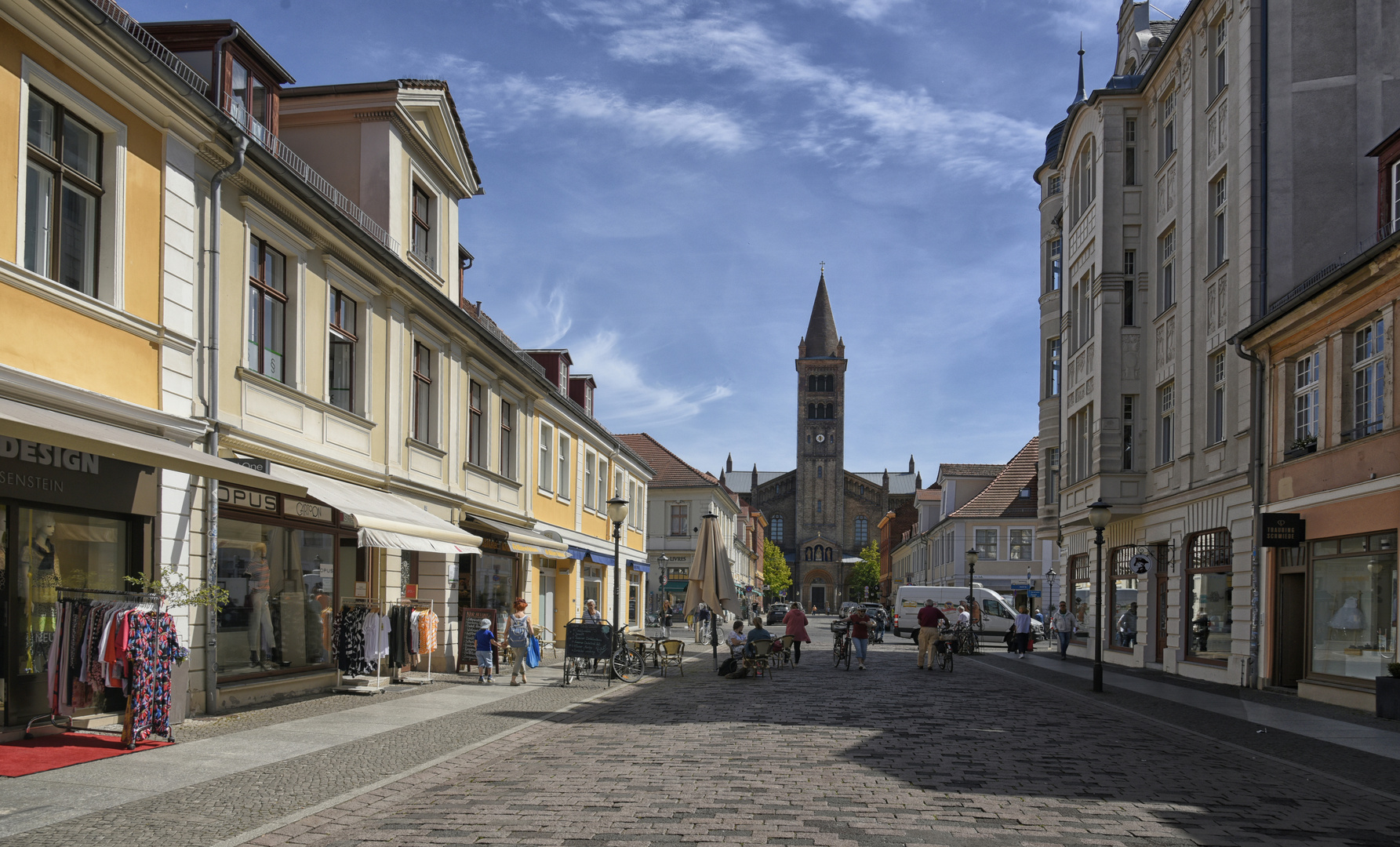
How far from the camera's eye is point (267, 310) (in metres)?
15.6

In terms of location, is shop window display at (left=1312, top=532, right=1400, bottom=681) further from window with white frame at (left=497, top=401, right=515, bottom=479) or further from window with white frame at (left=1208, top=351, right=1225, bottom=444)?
window with white frame at (left=497, top=401, right=515, bottom=479)

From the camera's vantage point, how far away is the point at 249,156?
14172 millimetres

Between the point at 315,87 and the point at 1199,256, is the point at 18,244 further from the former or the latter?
the point at 1199,256

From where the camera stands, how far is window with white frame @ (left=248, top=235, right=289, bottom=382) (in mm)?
15102

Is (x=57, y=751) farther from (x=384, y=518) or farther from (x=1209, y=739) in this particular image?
(x=1209, y=739)

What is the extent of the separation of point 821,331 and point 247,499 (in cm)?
11530

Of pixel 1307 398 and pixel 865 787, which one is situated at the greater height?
pixel 1307 398

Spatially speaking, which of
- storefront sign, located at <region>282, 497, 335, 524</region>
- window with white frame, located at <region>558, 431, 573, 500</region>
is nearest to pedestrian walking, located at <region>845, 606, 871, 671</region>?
window with white frame, located at <region>558, 431, 573, 500</region>

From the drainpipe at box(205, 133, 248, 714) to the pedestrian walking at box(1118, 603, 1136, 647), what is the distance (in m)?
22.3

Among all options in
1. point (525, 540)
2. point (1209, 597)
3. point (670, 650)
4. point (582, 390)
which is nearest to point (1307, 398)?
point (1209, 597)

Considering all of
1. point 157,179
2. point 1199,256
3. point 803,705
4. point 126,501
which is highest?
point 1199,256

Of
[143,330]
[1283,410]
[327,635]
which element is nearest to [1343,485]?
[1283,410]

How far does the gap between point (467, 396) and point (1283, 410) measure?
50.9ft

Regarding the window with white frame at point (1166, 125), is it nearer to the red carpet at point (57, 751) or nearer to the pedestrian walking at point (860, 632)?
the pedestrian walking at point (860, 632)
